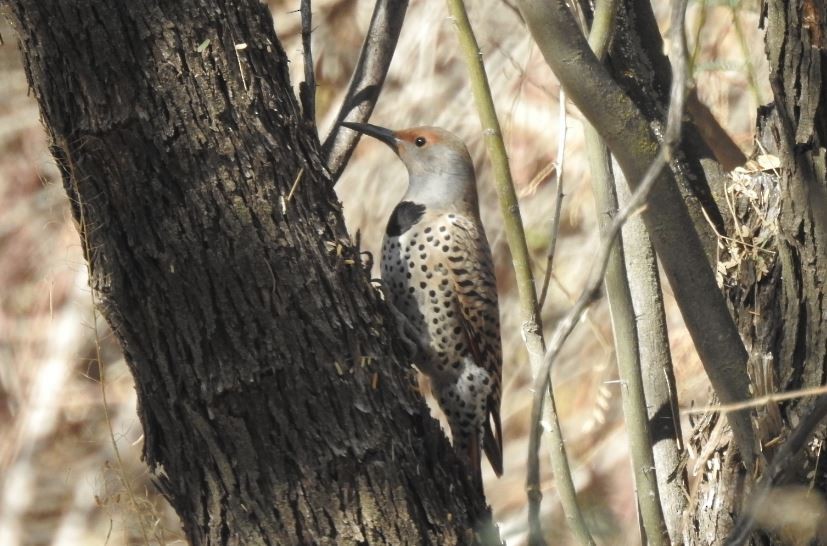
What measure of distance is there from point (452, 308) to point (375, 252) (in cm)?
206

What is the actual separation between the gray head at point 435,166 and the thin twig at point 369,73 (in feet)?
1.63

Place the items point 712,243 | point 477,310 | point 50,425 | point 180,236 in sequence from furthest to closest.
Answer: point 50,425 < point 477,310 < point 712,243 < point 180,236

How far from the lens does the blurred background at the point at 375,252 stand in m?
5.20

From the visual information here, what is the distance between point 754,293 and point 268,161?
1.14 meters

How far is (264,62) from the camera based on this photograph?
2.19 m

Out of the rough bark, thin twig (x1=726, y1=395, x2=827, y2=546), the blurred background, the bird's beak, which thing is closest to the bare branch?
the rough bark

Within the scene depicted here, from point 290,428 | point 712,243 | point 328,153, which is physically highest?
point 328,153

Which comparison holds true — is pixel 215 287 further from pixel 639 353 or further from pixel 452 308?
pixel 452 308

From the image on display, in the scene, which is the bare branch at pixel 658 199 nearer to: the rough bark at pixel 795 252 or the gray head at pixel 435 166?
the rough bark at pixel 795 252

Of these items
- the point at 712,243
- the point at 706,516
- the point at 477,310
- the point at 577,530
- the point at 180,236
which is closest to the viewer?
the point at 180,236

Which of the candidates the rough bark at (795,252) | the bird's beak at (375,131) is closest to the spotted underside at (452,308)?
the bird's beak at (375,131)

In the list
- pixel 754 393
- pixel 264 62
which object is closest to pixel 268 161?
pixel 264 62

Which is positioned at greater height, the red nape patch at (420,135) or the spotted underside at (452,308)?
the red nape patch at (420,135)

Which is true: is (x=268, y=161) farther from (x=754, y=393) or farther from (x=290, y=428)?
(x=754, y=393)
